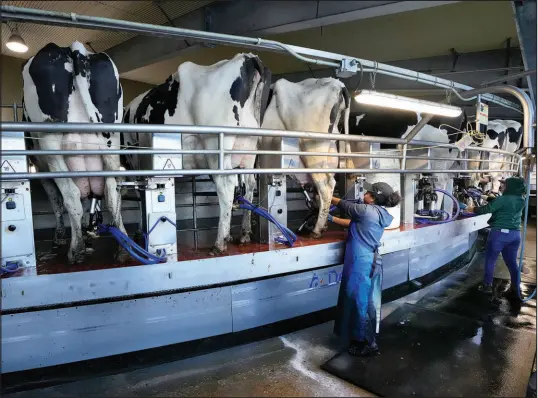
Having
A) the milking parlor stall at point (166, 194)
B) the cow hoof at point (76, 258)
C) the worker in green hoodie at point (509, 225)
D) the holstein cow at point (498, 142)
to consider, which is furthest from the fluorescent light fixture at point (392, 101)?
the holstein cow at point (498, 142)

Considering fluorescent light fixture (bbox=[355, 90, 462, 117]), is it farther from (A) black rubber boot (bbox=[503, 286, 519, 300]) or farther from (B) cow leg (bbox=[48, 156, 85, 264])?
(A) black rubber boot (bbox=[503, 286, 519, 300])

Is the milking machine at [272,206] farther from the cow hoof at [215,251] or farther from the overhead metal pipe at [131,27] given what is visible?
the overhead metal pipe at [131,27]

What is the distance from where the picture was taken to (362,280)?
2.88 metres

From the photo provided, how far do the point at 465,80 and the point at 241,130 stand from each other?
7428 millimetres

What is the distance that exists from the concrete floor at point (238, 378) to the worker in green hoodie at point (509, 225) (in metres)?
2.99

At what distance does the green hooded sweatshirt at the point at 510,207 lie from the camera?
4395mm

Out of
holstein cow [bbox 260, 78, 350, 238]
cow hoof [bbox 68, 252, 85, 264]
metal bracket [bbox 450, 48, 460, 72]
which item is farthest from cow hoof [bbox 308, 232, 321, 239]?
metal bracket [bbox 450, 48, 460, 72]

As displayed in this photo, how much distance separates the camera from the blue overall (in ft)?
9.39

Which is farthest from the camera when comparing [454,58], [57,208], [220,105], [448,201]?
[454,58]

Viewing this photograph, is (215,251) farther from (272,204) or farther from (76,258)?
(76,258)

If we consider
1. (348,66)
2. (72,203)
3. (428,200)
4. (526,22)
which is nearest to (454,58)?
(428,200)

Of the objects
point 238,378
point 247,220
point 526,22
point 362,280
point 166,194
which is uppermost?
point 526,22

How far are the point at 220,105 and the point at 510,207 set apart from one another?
4.07 m

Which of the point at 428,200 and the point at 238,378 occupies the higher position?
the point at 428,200
